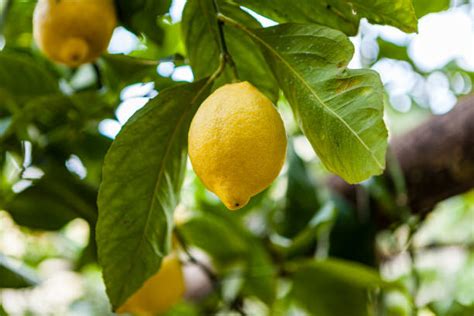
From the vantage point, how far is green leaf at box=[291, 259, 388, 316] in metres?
0.88

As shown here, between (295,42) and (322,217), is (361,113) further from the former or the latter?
(322,217)

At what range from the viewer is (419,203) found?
102 cm

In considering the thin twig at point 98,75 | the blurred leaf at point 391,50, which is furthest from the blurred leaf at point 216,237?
the blurred leaf at point 391,50

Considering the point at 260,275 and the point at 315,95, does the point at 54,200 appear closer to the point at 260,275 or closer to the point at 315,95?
the point at 260,275

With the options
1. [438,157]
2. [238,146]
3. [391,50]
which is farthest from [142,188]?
[391,50]

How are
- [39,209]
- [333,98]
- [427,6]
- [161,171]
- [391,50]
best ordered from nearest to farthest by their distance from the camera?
[333,98]
[161,171]
[427,6]
[39,209]
[391,50]

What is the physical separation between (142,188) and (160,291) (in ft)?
0.88

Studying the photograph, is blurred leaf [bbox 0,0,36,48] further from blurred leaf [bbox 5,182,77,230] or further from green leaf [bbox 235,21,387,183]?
green leaf [bbox 235,21,387,183]

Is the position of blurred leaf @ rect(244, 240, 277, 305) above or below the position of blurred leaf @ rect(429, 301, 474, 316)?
below

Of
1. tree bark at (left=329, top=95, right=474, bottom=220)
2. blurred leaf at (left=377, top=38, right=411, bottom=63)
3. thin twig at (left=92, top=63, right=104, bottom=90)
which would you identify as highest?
thin twig at (left=92, top=63, right=104, bottom=90)

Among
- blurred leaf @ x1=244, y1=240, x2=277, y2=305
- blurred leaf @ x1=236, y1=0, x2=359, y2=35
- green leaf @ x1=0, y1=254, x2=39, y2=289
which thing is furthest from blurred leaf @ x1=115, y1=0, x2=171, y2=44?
blurred leaf @ x1=244, y1=240, x2=277, y2=305

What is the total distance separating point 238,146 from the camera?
0.45m

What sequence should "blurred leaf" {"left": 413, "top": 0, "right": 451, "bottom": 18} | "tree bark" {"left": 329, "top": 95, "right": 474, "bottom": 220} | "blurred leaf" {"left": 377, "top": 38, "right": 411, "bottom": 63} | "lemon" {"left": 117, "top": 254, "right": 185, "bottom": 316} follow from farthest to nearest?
"blurred leaf" {"left": 377, "top": 38, "right": 411, "bottom": 63}, "tree bark" {"left": 329, "top": 95, "right": 474, "bottom": 220}, "lemon" {"left": 117, "top": 254, "right": 185, "bottom": 316}, "blurred leaf" {"left": 413, "top": 0, "right": 451, "bottom": 18}

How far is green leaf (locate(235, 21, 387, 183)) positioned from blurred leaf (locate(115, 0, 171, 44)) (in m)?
0.17
